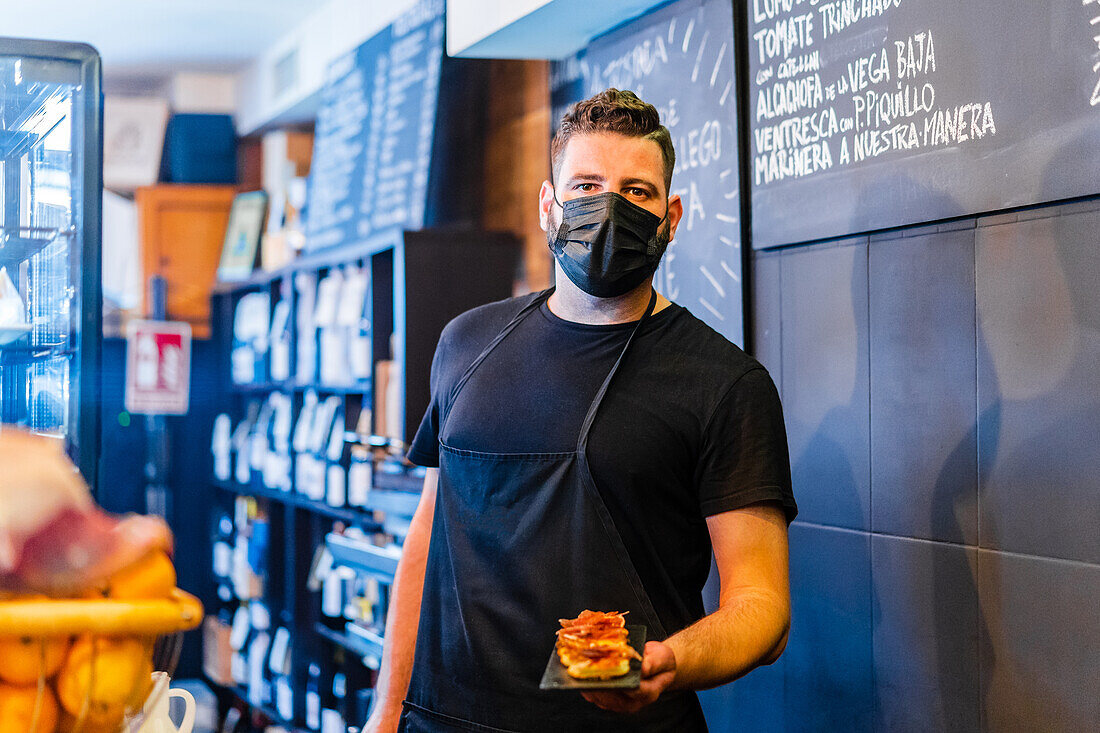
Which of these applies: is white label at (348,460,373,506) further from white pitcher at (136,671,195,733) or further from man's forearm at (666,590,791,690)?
white pitcher at (136,671,195,733)

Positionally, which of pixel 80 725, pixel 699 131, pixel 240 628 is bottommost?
pixel 240 628

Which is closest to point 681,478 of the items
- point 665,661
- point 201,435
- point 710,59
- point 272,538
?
point 665,661

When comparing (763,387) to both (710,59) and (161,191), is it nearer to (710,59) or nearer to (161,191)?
(710,59)

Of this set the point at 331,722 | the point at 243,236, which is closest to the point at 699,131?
the point at 331,722

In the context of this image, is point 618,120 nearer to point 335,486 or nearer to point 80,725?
point 80,725

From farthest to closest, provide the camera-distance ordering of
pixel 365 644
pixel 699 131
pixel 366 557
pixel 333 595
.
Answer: pixel 333 595 < pixel 365 644 < pixel 366 557 < pixel 699 131

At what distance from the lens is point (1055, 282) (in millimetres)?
1643

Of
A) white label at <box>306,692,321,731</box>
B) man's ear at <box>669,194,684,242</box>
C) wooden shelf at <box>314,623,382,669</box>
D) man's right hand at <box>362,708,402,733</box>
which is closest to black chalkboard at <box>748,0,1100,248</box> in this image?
man's ear at <box>669,194,684,242</box>

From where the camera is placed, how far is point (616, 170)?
66.9 inches

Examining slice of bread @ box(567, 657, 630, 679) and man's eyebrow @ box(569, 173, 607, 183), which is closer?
slice of bread @ box(567, 657, 630, 679)

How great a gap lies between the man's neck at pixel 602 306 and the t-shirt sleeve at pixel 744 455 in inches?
9.1

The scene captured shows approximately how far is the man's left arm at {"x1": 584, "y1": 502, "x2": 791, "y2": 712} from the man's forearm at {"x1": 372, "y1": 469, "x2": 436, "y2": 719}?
23.1 inches

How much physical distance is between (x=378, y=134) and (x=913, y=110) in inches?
117

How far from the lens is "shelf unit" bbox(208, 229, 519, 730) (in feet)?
11.7
